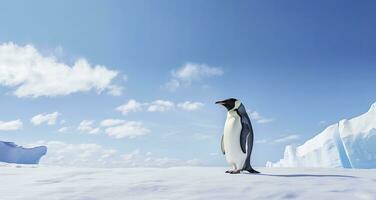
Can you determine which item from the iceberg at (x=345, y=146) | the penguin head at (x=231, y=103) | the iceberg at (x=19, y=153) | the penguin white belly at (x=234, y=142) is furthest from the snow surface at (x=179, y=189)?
the iceberg at (x=19, y=153)

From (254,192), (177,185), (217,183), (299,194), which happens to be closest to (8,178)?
(177,185)

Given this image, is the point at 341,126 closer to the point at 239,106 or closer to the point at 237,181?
the point at 239,106

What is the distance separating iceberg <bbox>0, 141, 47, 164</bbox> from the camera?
35844 millimetres

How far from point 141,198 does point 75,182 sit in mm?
1477

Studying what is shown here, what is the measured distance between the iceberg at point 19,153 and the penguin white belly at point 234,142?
3272 cm

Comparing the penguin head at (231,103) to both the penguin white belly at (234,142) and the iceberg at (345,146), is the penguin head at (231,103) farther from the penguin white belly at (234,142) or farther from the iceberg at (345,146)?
the iceberg at (345,146)

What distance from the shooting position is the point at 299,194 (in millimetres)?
4309

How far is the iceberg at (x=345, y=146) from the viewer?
83.6ft

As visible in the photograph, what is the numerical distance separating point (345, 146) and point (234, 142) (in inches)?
799

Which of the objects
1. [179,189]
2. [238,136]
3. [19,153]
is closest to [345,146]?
[238,136]

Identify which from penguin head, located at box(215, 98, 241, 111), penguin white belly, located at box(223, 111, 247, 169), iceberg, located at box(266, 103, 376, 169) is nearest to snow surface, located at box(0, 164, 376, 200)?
penguin white belly, located at box(223, 111, 247, 169)

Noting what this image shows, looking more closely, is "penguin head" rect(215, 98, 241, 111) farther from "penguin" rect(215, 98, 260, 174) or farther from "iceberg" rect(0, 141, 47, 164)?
"iceberg" rect(0, 141, 47, 164)

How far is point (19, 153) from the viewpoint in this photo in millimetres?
36625

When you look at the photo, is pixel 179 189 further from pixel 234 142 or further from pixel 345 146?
pixel 345 146
